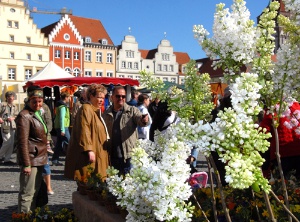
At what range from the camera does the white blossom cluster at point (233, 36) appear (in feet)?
6.34

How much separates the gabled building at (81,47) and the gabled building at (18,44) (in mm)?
2103

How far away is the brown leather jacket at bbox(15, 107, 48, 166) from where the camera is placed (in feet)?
15.3

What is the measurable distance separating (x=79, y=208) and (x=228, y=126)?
3.58 meters

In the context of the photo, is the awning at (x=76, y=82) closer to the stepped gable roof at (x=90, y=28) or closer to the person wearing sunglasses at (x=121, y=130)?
the person wearing sunglasses at (x=121, y=130)

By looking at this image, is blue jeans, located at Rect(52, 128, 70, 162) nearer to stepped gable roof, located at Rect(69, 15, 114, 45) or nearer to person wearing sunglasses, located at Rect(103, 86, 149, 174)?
person wearing sunglasses, located at Rect(103, 86, 149, 174)

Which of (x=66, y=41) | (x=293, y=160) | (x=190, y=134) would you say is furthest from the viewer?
(x=66, y=41)

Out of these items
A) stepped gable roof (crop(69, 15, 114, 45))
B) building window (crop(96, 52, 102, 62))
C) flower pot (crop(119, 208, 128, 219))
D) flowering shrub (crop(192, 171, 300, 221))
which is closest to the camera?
flowering shrub (crop(192, 171, 300, 221))

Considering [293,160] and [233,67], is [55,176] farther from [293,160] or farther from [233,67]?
[233,67]

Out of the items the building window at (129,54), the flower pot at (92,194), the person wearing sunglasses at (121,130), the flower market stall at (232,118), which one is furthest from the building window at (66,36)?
the flower market stall at (232,118)

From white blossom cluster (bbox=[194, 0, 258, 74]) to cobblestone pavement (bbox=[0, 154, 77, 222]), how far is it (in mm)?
4049

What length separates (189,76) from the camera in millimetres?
2404

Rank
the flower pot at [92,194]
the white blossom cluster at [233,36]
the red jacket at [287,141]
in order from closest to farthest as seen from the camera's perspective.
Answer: the white blossom cluster at [233,36] < the red jacket at [287,141] < the flower pot at [92,194]

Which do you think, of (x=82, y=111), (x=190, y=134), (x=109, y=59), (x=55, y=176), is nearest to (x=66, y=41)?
(x=109, y=59)

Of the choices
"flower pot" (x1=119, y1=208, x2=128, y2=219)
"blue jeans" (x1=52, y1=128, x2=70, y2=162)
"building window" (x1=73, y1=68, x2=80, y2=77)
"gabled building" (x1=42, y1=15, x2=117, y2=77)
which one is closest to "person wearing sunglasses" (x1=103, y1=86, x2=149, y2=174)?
"flower pot" (x1=119, y1=208, x2=128, y2=219)
